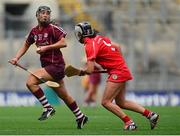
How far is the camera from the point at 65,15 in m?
37.1

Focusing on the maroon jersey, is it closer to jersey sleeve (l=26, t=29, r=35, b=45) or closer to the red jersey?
jersey sleeve (l=26, t=29, r=35, b=45)

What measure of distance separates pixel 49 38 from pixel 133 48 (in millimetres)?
15115

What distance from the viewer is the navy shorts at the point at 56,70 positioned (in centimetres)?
1689

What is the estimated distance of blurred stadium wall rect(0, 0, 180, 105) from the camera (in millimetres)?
31422

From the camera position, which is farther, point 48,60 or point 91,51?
point 48,60

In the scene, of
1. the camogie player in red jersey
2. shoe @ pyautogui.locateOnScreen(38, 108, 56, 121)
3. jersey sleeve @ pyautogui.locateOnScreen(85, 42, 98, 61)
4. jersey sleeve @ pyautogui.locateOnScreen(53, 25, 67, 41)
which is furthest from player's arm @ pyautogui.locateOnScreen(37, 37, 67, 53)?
shoe @ pyautogui.locateOnScreen(38, 108, 56, 121)

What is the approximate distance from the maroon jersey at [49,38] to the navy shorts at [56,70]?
0.08 meters

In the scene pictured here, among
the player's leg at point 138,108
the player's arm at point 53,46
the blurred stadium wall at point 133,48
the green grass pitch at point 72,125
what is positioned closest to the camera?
the green grass pitch at point 72,125

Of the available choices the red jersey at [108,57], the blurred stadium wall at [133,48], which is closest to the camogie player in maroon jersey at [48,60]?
the red jersey at [108,57]

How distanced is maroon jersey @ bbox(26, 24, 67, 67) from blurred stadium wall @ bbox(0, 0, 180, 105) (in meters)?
13.8

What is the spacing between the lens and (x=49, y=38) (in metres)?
16.9

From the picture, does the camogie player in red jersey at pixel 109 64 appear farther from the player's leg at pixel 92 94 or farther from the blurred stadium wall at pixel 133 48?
the blurred stadium wall at pixel 133 48

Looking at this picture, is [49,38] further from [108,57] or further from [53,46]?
[108,57]

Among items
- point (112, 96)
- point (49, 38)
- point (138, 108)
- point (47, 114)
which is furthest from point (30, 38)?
point (138, 108)
